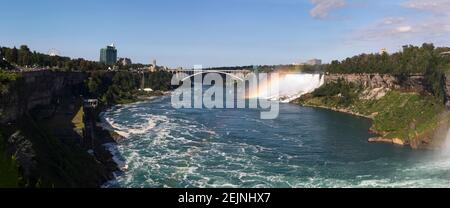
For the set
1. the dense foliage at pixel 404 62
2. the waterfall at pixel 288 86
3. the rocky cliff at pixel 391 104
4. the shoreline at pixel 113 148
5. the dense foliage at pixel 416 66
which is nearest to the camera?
the shoreline at pixel 113 148

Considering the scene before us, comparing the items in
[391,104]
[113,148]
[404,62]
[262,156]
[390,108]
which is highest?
[404,62]

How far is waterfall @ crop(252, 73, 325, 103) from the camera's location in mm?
54562

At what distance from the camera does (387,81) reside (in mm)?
42938

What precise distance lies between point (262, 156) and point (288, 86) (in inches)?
1488

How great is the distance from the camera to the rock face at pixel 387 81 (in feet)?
133

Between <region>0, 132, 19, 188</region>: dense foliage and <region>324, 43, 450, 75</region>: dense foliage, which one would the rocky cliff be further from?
<region>0, 132, 19, 188</region>: dense foliage

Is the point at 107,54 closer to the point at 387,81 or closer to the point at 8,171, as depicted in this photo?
the point at 387,81

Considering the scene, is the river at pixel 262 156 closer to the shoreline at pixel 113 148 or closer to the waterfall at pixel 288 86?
the shoreline at pixel 113 148

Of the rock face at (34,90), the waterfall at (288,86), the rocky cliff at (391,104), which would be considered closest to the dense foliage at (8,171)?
the rock face at (34,90)

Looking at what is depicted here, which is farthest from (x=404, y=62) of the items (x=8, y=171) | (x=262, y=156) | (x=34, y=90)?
(x=8, y=171)

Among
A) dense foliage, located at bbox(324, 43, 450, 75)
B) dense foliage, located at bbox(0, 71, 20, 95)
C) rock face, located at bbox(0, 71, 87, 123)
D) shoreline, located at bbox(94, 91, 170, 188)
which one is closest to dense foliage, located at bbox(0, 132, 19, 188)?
shoreline, located at bbox(94, 91, 170, 188)

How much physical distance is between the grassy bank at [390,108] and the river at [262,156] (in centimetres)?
146

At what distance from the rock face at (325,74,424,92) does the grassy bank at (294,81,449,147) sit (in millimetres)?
725

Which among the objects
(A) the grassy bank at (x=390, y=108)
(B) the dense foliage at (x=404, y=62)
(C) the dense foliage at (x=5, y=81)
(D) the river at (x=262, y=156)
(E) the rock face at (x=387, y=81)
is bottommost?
(D) the river at (x=262, y=156)
